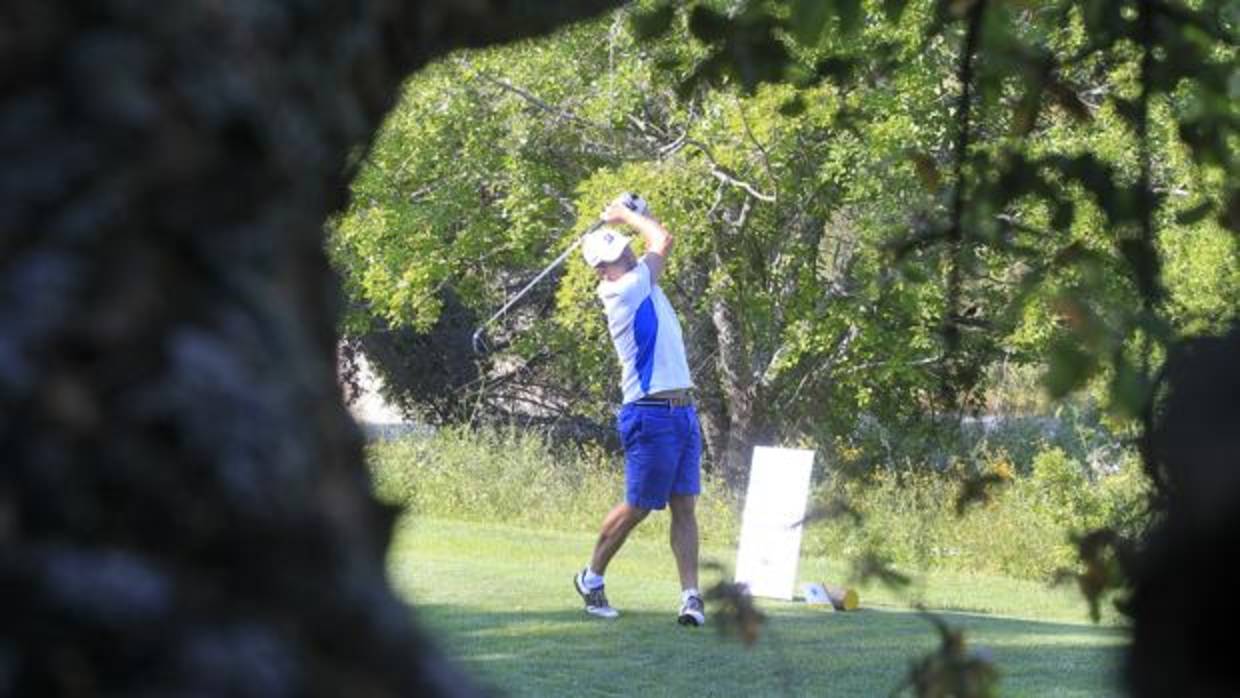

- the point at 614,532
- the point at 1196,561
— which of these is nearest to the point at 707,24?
the point at 1196,561

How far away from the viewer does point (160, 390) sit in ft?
2.76

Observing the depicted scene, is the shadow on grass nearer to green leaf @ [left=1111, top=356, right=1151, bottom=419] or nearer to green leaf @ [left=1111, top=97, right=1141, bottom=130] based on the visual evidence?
green leaf @ [left=1111, top=97, right=1141, bottom=130]

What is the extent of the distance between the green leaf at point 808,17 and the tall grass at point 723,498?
38.2ft

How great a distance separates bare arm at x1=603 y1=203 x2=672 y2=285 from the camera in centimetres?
1262

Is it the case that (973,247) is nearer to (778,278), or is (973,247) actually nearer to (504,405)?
(778,278)

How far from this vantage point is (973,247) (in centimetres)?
280

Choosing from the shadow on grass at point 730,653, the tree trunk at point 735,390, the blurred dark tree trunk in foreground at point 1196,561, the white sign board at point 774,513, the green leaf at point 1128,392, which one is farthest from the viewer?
the tree trunk at point 735,390

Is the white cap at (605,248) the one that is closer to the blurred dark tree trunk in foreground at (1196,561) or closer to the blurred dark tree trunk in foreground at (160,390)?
the blurred dark tree trunk in foreground at (1196,561)

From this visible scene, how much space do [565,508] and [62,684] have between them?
19993mm

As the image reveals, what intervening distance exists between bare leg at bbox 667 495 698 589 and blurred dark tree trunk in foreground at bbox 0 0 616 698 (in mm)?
10188

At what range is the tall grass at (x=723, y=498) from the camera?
1642 centimetres

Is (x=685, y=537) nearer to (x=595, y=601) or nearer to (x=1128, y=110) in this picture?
(x=595, y=601)

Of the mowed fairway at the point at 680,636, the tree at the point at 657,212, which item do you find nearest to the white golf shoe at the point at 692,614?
the mowed fairway at the point at 680,636

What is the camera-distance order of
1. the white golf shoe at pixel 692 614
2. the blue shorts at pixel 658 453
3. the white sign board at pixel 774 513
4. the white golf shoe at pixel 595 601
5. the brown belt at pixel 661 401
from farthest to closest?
the white sign board at pixel 774 513
the brown belt at pixel 661 401
the blue shorts at pixel 658 453
the white golf shoe at pixel 595 601
the white golf shoe at pixel 692 614
